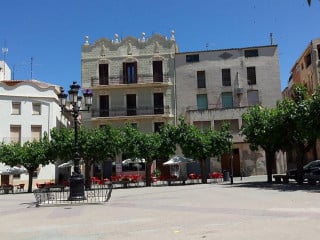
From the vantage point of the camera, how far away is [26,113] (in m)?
40.9

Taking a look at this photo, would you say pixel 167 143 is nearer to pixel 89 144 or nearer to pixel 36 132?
pixel 89 144

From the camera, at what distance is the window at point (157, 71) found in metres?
44.3

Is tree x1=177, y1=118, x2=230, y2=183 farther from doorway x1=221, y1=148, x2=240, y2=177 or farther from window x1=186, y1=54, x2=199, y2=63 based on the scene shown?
window x1=186, y1=54, x2=199, y2=63

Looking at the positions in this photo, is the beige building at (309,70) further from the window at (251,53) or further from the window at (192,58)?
the window at (192,58)

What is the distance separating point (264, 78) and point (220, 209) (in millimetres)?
31360

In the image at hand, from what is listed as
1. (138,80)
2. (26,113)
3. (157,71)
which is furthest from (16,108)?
(157,71)

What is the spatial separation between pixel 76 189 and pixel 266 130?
14.3 m

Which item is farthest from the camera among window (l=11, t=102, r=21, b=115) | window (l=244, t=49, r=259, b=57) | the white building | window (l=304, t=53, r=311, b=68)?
window (l=304, t=53, r=311, b=68)

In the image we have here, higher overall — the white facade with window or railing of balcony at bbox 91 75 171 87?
the white facade with window

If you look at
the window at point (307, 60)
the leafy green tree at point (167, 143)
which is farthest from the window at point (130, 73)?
the window at point (307, 60)

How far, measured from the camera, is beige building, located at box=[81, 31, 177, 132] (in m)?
43.8

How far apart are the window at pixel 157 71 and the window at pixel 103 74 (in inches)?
191

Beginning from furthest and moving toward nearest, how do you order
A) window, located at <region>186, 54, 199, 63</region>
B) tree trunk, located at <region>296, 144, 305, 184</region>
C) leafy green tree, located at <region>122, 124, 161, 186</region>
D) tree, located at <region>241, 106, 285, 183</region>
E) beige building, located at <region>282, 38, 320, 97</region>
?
window, located at <region>186, 54, 199, 63</region> < beige building, located at <region>282, 38, 320, 97</region> < leafy green tree, located at <region>122, 124, 161, 186</region> < tree, located at <region>241, 106, 285, 183</region> < tree trunk, located at <region>296, 144, 305, 184</region>

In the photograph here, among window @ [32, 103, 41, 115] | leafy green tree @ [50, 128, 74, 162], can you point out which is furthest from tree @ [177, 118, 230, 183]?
window @ [32, 103, 41, 115]
